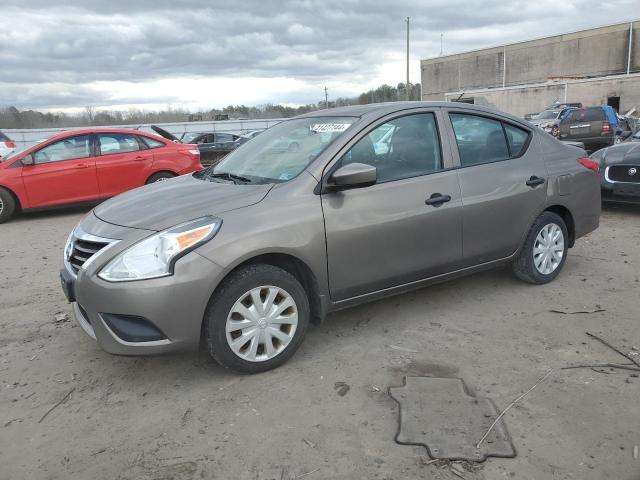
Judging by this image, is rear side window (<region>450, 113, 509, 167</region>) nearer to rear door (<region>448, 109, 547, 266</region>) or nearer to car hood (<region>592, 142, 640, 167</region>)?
rear door (<region>448, 109, 547, 266</region>)

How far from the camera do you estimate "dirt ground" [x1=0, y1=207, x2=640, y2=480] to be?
254cm

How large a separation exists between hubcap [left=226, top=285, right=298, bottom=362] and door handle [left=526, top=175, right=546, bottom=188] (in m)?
2.37

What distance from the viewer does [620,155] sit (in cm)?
778

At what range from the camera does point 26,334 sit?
4.15 meters

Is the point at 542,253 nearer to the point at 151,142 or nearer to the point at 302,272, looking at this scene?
the point at 302,272

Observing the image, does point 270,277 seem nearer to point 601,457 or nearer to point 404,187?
point 404,187

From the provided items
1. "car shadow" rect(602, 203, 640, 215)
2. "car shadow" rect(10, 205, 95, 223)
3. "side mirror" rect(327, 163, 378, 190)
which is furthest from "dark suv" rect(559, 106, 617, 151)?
"side mirror" rect(327, 163, 378, 190)

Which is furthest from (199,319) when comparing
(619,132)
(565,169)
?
(619,132)

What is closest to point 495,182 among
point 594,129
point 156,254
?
point 156,254

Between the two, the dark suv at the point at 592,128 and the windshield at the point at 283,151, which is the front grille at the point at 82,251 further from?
the dark suv at the point at 592,128

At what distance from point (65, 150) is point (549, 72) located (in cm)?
6094

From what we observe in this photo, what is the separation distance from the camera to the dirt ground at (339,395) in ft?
8.32

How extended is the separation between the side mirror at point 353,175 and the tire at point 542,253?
1.92 meters

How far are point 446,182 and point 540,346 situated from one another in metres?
1.33
